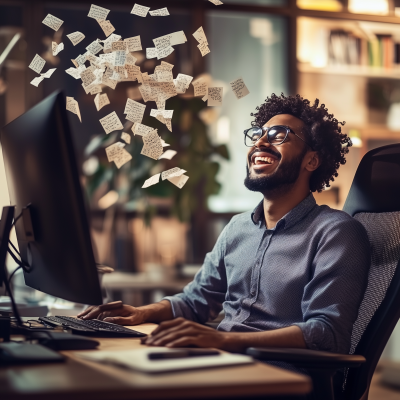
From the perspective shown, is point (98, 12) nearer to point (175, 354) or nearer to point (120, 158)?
point (120, 158)

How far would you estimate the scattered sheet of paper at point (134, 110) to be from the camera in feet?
5.59

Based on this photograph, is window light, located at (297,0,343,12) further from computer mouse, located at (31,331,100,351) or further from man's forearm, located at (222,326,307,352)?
computer mouse, located at (31,331,100,351)

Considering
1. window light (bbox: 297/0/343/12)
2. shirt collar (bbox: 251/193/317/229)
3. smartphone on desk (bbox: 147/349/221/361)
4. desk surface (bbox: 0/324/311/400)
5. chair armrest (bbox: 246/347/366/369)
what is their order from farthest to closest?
window light (bbox: 297/0/343/12) < shirt collar (bbox: 251/193/317/229) < chair armrest (bbox: 246/347/366/369) < smartphone on desk (bbox: 147/349/221/361) < desk surface (bbox: 0/324/311/400)

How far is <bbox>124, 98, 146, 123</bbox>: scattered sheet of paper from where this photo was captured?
1.70m

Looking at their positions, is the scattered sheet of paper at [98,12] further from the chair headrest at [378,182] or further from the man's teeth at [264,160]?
the chair headrest at [378,182]

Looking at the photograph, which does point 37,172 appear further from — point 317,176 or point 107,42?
point 317,176

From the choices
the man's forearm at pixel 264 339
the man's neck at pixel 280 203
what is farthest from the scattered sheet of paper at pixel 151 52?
the man's forearm at pixel 264 339

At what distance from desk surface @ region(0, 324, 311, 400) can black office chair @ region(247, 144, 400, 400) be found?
0.86 feet

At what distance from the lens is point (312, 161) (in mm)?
1796

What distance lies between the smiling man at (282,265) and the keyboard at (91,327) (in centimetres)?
9

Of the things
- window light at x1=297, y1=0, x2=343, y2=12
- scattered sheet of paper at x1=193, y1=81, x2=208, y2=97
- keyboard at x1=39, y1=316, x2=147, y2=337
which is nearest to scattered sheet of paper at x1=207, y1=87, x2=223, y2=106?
scattered sheet of paper at x1=193, y1=81, x2=208, y2=97

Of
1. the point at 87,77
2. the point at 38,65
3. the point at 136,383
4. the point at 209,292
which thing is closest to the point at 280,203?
the point at 209,292

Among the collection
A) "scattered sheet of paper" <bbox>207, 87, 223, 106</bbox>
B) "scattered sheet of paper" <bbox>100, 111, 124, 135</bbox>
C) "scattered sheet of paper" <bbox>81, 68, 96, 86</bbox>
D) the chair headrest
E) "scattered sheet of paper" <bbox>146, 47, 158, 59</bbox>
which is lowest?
the chair headrest

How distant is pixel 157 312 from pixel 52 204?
0.67m
